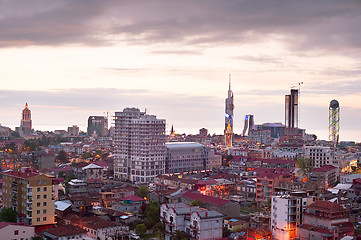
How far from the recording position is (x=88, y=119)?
146625 millimetres

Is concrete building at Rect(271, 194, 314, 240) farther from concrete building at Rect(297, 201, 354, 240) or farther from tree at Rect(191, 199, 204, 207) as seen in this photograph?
tree at Rect(191, 199, 204, 207)

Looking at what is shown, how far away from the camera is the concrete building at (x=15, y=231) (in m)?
19.7

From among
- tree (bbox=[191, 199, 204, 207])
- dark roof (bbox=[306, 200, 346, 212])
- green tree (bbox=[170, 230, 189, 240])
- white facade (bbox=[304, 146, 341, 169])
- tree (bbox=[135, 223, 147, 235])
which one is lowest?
tree (bbox=[135, 223, 147, 235])

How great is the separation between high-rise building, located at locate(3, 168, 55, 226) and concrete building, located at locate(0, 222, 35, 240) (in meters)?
2.18

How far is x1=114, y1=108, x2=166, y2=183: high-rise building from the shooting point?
42.3 m

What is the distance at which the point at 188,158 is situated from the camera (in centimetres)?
4841

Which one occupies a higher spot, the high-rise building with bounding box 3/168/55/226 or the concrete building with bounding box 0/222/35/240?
the high-rise building with bounding box 3/168/55/226

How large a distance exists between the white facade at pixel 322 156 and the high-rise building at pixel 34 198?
103 ft

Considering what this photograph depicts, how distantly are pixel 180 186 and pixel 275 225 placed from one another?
1391 centimetres

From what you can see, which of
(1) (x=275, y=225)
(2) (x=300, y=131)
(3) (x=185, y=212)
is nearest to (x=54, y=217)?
(3) (x=185, y=212)

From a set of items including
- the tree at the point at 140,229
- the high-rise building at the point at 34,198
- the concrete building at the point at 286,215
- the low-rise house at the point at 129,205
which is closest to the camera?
the concrete building at the point at 286,215

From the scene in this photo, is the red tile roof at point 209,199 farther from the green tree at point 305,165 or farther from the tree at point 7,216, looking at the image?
the green tree at point 305,165

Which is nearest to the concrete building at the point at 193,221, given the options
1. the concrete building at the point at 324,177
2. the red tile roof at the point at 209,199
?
the red tile roof at the point at 209,199

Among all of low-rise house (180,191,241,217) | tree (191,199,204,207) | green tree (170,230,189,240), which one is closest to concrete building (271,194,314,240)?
low-rise house (180,191,241,217)
